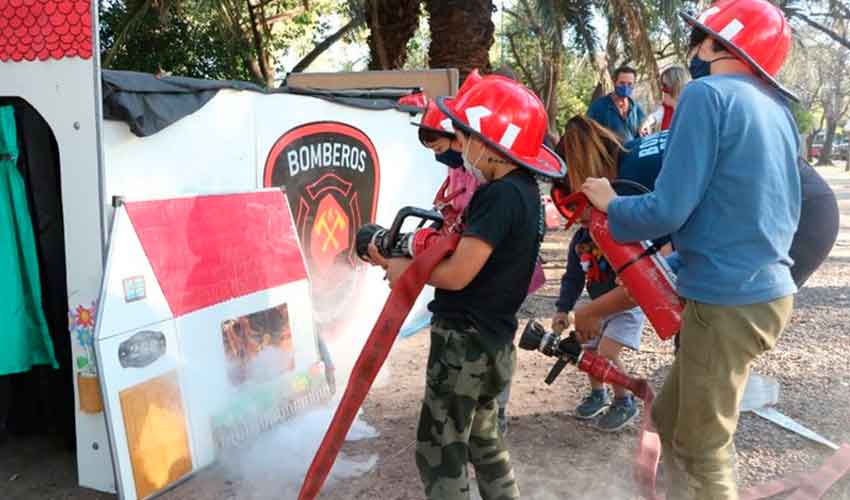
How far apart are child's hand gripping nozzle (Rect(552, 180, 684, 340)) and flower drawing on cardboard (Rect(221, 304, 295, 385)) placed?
6.33 feet

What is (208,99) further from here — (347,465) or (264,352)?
(347,465)

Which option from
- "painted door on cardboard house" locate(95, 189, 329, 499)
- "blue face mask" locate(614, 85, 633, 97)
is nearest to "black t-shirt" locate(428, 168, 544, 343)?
"painted door on cardboard house" locate(95, 189, 329, 499)

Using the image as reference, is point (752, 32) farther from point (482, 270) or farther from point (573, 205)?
point (482, 270)

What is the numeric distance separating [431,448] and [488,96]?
4.01 ft

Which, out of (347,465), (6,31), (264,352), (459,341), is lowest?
(347,465)

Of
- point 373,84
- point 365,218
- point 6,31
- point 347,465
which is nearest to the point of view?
point 6,31

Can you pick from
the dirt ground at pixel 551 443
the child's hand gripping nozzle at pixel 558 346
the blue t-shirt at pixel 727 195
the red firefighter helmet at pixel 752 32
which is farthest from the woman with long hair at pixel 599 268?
the red firefighter helmet at pixel 752 32

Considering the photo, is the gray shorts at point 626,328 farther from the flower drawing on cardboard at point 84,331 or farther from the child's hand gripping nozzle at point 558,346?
the flower drawing on cardboard at point 84,331

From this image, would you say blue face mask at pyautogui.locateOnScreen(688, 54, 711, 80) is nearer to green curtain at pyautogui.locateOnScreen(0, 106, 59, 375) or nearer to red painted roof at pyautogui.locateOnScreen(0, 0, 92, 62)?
red painted roof at pyautogui.locateOnScreen(0, 0, 92, 62)

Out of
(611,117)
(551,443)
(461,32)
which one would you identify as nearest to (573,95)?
(461,32)

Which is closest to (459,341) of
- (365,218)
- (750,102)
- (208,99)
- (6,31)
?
(750,102)

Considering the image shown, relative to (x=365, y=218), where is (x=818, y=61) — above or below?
above

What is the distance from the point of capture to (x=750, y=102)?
2.06 m

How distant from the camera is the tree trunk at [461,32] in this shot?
30.6 feet
